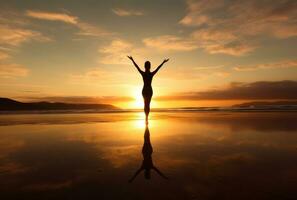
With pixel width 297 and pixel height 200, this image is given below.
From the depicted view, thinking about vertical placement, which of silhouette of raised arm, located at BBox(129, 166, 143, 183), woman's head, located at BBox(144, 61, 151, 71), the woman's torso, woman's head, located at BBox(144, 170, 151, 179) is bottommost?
woman's head, located at BBox(144, 170, 151, 179)

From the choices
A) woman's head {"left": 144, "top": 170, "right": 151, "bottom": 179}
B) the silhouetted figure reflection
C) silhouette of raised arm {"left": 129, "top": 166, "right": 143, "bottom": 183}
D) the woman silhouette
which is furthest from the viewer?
the woman silhouette


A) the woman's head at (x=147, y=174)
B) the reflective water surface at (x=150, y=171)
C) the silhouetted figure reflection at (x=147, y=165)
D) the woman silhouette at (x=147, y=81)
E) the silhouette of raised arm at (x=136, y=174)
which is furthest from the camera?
the woman silhouette at (x=147, y=81)

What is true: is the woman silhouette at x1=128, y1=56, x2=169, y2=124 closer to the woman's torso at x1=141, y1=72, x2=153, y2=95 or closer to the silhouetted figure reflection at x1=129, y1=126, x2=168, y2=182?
the woman's torso at x1=141, y1=72, x2=153, y2=95

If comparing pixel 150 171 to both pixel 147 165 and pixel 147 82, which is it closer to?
pixel 147 165

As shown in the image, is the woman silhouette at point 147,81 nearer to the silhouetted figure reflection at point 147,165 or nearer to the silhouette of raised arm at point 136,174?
the silhouetted figure reflection at point 147,165

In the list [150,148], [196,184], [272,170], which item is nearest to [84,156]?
[150,148]

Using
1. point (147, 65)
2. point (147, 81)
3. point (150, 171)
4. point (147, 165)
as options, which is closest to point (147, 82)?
point (147, 81)

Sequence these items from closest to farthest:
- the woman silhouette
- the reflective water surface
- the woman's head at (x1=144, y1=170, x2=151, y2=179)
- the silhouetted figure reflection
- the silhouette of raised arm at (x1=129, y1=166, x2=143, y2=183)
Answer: the reflective water surface
the silhouette of raised arm at (x1=129, y1=166, x2=143, y2=183)
the woman's head at (x1=144, y1=170, x2=151, y2=179)
the silhouetted figure reflection
the woman silhouette

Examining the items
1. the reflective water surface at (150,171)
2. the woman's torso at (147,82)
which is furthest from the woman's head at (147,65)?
the reflective water surface at (150,171)

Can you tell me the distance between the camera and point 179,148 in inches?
298

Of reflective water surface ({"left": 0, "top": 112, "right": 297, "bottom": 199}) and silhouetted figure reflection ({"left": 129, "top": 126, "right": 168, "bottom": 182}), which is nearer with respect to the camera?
reflective water surface ({"left": 0, "top": 112, "right": 297, "bottom": 199})

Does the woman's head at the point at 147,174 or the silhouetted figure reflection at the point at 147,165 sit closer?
the woman's head at the point at 147,174

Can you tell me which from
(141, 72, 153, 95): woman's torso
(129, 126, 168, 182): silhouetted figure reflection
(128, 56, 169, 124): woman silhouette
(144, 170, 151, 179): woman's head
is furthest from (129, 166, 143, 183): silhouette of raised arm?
(141, 72, 153, 95): woman's torso

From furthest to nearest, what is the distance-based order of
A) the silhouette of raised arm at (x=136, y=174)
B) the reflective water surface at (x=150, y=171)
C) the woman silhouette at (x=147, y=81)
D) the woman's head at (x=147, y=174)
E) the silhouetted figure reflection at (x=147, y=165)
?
the woman silhouette at (x=147, y=81)
the silhouetted figure reflection at (x=147, y=165)
the woman's head at (x=147, y=174)
the silhouette of raised arm at (x=136, y=174)
the reflective water surface at (x=150, y=171)
